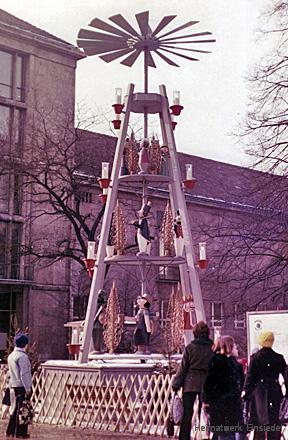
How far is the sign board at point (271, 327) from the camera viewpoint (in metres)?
14.1

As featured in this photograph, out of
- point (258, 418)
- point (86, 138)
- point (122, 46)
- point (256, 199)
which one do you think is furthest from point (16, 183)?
point (258, 418)

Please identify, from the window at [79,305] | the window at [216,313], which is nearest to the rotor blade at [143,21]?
the window at [79,305]

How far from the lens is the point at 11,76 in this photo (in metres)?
44.6

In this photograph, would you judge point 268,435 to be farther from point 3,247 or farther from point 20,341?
point 3,247

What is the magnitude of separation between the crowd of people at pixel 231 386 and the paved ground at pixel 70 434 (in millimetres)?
3927

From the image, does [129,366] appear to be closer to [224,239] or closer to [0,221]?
[224,239]

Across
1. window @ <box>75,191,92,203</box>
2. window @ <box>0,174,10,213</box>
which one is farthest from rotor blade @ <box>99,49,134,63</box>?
window @ <box>0,174,10,213</box>

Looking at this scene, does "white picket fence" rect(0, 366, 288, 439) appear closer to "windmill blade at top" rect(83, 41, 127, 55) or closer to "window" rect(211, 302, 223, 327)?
"windmill blade at top" rect(83, 41, 127, 55)

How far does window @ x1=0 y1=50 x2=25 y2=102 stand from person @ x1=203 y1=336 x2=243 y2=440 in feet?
116

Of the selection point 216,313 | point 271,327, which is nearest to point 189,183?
point 271,327

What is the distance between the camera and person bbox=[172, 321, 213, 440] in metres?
11.6

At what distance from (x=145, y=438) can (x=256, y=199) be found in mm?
12767

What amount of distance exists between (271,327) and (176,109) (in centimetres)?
711

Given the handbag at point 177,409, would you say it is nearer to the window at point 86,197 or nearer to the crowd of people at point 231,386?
the crowd of people at point 231,386
